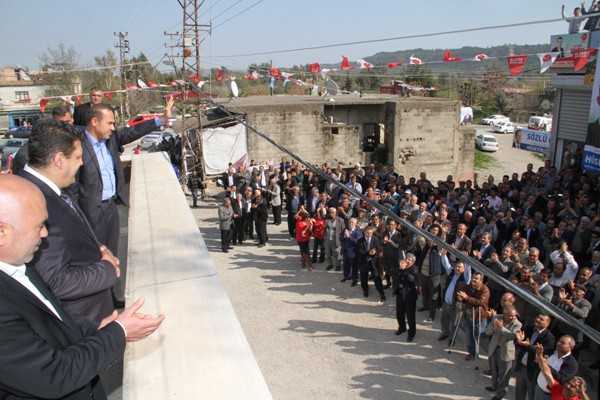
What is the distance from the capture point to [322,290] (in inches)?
386

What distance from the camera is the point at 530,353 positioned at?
5.54 m

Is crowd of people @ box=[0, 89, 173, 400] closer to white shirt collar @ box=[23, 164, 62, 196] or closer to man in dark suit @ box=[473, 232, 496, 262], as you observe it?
white shirt collar @ box=[23, 164, 62, 196]

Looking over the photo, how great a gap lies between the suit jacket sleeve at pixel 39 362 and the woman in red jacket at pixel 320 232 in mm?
9302

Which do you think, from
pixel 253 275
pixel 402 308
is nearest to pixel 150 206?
pixel 402 308

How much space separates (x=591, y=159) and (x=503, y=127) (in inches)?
1241

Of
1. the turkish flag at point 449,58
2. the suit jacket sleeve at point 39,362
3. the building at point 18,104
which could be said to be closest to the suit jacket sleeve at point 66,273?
the suit jacket sleeve at point 39,362

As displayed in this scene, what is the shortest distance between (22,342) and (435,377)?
6.38 metres

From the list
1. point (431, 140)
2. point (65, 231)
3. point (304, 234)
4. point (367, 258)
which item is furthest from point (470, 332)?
point (431, 140)

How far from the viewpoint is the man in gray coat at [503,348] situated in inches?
235

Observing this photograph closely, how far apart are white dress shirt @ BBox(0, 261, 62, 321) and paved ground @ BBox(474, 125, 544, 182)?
2765 centimetres

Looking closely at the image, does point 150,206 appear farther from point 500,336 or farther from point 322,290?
point 322,290

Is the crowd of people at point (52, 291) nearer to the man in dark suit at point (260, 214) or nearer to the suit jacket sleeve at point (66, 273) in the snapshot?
the suit jacket sleeve at point (66, 273)

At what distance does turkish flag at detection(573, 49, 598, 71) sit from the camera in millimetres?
13008

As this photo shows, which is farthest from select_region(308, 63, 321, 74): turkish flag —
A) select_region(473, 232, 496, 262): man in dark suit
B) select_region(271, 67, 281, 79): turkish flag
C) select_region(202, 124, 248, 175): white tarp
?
select_region(473, 232, 496, 262): man in dark suit
